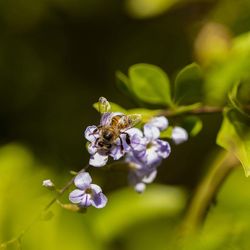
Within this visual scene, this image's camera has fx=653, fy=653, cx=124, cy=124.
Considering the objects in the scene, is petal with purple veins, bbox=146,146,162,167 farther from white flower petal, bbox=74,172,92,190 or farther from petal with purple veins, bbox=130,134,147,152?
white flower petal, bbox=74,172,92,190

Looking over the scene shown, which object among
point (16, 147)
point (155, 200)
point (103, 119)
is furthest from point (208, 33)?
point (103, 119)

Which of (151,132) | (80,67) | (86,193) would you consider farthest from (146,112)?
(80,67)

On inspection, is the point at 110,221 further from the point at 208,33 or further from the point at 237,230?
the point at 208,33

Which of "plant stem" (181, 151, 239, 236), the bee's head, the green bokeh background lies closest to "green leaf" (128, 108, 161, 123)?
the bee's head

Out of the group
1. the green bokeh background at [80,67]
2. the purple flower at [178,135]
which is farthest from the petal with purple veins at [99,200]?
the green bokeh background at [80,67]

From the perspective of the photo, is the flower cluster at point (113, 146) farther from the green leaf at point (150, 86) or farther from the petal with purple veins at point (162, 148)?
the green leaf at point (150, 86)
